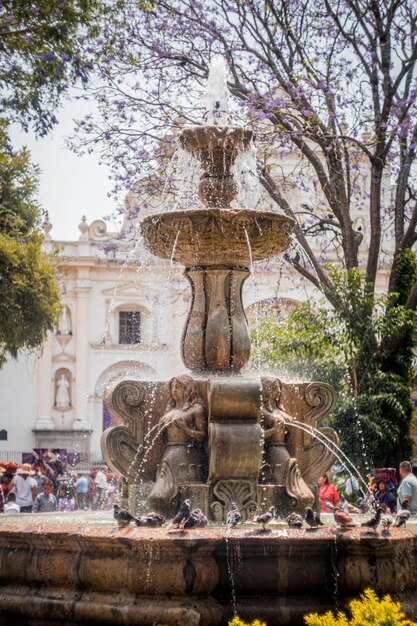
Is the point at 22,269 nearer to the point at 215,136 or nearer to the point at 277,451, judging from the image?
the point at 215,136

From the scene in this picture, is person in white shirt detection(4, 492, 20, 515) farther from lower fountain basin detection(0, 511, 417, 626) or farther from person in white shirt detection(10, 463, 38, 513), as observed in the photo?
lower fountain basin detection(0, 511, 417, 626)

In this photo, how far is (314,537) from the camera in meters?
4.20

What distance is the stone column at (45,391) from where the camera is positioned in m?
32.2

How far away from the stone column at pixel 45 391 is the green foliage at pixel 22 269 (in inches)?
488

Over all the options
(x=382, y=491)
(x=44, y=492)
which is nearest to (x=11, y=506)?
(x=44, y=492)

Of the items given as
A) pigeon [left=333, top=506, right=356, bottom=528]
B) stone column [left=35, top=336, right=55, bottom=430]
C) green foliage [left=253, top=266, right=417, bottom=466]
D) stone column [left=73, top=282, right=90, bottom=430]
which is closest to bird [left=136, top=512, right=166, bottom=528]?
pigeon [left=333, top=506, right=356, bottom=528]

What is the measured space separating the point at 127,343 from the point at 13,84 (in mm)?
23969

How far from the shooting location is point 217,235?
6.52 metres

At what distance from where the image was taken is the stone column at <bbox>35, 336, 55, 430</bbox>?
32250mm

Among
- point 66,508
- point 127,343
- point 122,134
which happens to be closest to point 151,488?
point 66,508

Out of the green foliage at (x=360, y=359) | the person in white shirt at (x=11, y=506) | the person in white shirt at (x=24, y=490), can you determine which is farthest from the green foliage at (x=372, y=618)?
the green foliage at (x=360, y=359)

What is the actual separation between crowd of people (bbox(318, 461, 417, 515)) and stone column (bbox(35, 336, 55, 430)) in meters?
20.6

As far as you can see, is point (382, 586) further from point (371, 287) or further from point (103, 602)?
point (371, 287)

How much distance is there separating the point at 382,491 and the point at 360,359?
313cm
